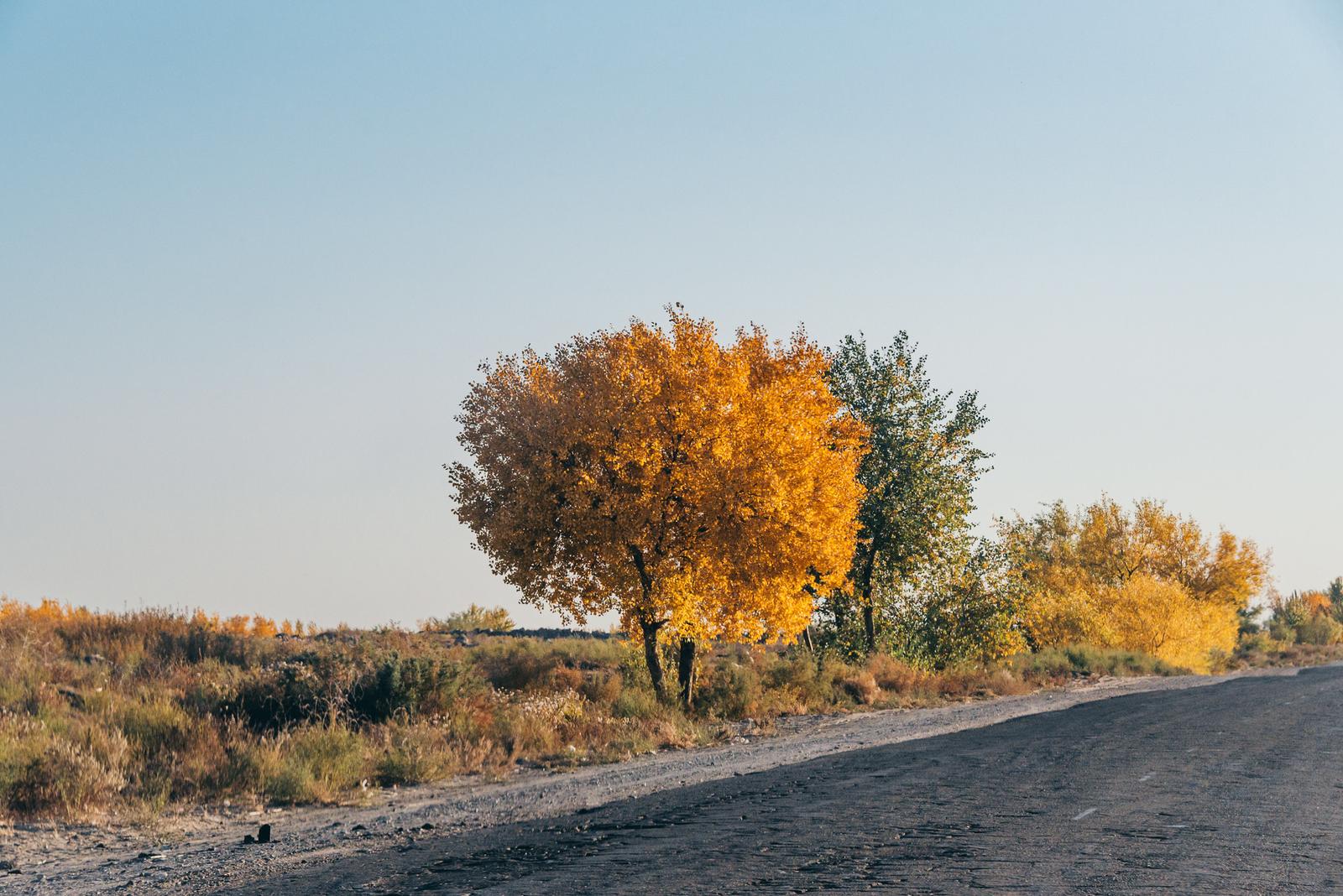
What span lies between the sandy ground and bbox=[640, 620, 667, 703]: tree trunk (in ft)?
17.6

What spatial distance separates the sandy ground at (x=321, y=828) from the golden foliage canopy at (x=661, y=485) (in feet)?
16.8

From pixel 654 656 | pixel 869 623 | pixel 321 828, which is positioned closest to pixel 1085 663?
pixel 869 623

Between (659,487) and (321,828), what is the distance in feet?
41.6

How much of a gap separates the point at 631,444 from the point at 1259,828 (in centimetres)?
1503

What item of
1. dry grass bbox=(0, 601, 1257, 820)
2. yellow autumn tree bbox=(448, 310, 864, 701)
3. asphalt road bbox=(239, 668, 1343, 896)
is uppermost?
yellow autumn tree bbox=(448, 310, 864, 701)

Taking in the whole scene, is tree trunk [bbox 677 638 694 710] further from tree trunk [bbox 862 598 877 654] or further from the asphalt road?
tree trunk [bbox 862 598 877 654]

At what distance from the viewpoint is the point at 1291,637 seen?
8469 cm

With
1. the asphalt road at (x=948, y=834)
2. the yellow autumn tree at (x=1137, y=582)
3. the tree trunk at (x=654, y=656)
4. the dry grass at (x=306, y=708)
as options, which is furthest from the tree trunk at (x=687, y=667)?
the yellow autumn tree at (x=1137, y=582)

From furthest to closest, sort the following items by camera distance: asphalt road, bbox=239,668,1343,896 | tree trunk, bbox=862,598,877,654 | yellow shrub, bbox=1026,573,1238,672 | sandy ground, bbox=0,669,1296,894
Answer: yellow shrub, bbox=1026,573,1238,672 → tree trunk, bbox=862,598,877,654 → sandy ground, bbox=0,669,1296,894 → asphalt road, bbox=239,668,1343,896

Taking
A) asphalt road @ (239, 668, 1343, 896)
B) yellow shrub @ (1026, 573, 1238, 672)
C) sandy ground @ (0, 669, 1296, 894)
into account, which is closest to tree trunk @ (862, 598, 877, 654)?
sandy ground @ (0, 669, 1296, 894)

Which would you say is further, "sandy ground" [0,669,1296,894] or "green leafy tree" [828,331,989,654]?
"green leafy tree" [828,331,989,654]

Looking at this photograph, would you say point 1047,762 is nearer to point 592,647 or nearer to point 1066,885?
point 1066,885

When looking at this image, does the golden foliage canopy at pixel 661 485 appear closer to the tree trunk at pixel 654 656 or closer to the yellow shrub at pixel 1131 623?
the tree trunk at pixel 654 656

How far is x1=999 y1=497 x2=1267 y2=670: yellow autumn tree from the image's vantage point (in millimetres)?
52625
